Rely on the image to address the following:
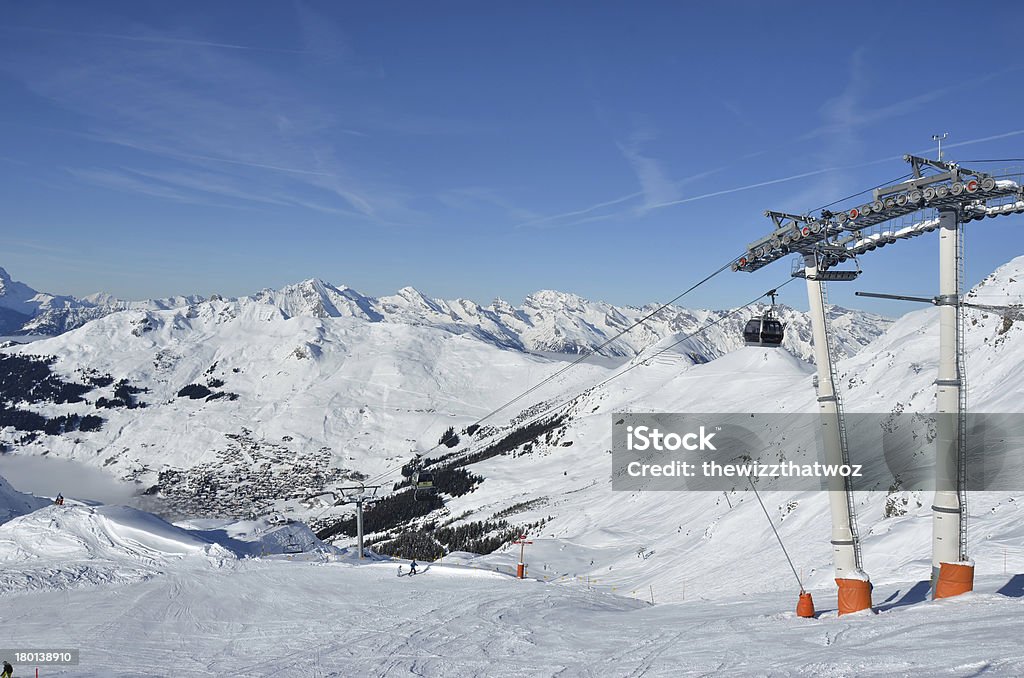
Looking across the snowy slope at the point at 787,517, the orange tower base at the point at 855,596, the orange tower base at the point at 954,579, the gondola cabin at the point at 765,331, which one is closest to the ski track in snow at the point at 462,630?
the orange tower base at the point at 954,579

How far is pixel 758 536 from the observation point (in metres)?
37.6

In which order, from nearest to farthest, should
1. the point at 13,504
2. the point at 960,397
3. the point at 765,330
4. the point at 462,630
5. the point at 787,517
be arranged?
the point at 960,397 → the point at 765,330 → the point at 462,630 → the point at 787,517 → the point at 13,504

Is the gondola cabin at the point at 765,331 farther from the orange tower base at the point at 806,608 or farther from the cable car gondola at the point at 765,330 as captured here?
the orange tower base at the point at 806,608

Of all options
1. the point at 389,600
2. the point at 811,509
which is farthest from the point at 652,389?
the point at 389,600

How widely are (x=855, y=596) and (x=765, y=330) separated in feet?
24.7

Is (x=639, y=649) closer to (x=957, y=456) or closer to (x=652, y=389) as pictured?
(x=957, y=456)

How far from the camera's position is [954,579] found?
15750mm

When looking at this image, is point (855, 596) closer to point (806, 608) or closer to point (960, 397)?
point (806, 608)

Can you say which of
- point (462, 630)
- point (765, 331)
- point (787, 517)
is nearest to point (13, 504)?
point (462, 630)

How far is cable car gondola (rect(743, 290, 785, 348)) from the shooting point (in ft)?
58.6

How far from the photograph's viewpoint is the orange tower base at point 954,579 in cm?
1565

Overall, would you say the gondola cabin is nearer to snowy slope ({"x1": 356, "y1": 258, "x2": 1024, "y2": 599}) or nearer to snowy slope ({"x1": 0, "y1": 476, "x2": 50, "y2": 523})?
snowy slope ({"x1": 356, "y1": 258, "x2": 1024, "y2": 599})

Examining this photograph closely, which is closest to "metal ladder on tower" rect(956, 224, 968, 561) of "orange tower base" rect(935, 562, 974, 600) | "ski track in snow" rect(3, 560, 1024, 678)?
"orange tower base" rect(935, 562, 974, 600)

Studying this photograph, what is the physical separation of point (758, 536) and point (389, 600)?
22687mm
